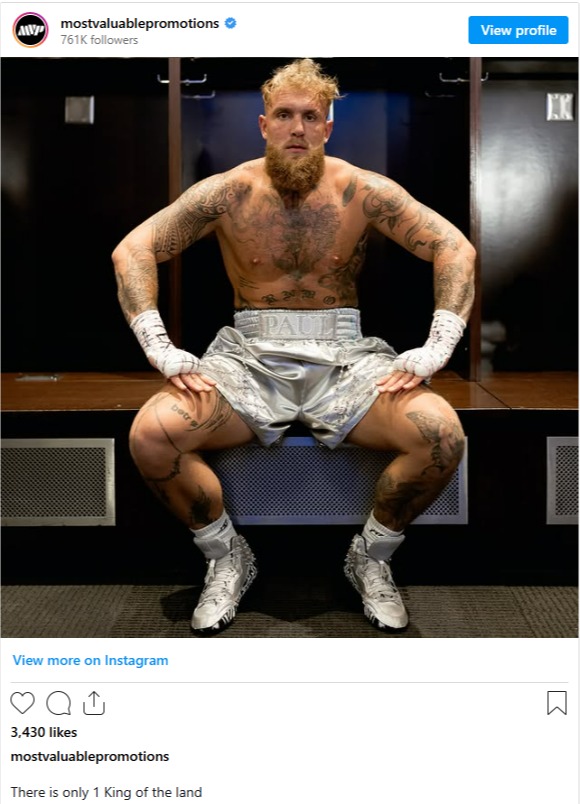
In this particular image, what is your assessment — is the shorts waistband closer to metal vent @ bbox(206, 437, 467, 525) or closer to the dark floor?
metal vent @ bbox(206, 437, 467, 525)

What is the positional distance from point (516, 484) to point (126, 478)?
0.77m

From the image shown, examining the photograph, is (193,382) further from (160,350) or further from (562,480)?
(562,480)

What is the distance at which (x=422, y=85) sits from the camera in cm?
225

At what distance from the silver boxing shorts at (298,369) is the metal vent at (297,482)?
0.26 feet

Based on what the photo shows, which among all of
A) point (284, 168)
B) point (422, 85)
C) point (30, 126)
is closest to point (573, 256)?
point (422, 85)

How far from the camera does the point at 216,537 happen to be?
146cm

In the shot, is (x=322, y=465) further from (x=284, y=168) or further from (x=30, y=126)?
(x=30, y=126)

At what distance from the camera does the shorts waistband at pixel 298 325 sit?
1.56m
